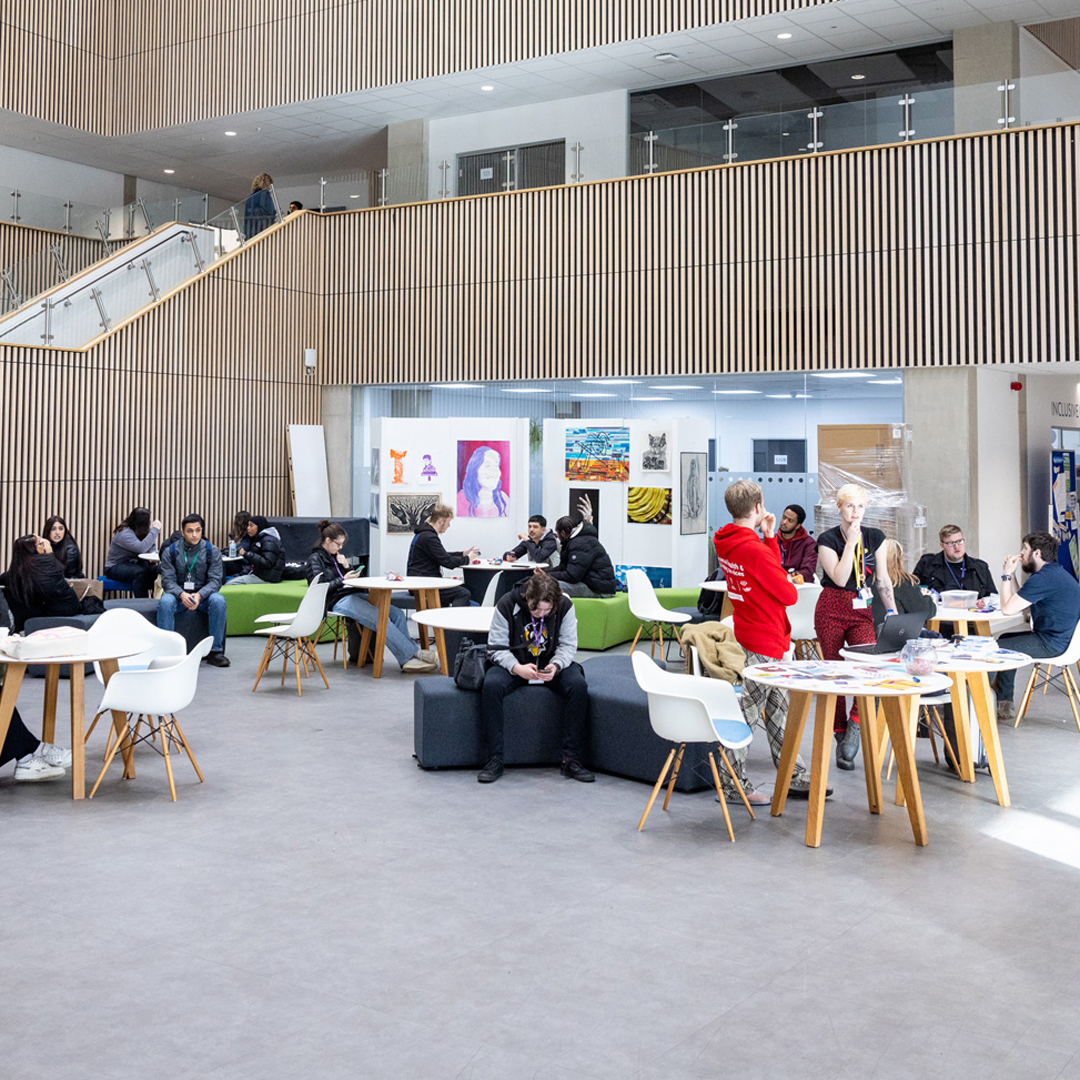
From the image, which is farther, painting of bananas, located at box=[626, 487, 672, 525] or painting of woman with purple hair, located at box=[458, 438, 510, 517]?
painting of woman with purple hair, located at box=[458, 438, 510, 517]

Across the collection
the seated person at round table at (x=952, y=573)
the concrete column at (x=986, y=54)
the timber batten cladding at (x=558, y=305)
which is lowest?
the seated person at round table at (x=952, y=573)

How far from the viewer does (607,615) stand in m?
11.7

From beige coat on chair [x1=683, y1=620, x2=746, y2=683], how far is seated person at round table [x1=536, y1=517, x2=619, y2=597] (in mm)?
4896

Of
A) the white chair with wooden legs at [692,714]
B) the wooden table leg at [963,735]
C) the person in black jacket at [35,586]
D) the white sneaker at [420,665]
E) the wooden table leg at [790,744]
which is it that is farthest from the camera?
the white sneaker at [420,665]

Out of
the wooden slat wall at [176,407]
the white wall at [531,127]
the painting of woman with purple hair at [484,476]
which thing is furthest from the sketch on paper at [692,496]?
the wooden slat wall at [176,407]

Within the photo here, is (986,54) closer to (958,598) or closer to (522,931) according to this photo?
(958,598)

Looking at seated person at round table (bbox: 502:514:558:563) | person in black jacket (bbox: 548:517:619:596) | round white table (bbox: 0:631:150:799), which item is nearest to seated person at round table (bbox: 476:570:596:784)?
round white table (bbox: 0:631:150:799)

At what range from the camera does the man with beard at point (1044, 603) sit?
8.30 meters

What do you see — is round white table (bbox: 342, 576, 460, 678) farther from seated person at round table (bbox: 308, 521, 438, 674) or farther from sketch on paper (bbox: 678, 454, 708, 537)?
sketch on paper (bbox: 678, 454, 708, 537)

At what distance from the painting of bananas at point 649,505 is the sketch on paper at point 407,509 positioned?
96.0 inches

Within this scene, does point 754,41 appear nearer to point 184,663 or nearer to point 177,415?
point 177,415

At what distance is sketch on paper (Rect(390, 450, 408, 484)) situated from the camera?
14.1 meters

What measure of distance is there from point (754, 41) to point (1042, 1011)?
13145 millimetres

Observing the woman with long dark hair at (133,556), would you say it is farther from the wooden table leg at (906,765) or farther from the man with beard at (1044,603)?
the wooden table leg at (906,765)
